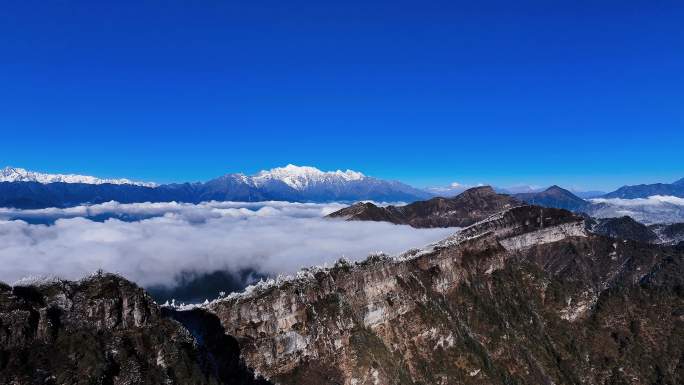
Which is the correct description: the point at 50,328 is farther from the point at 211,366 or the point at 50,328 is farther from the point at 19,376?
the point at 211,366

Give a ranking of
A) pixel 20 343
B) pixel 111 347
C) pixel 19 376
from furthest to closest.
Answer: pixel 111 347 < pixel 20 343 < pixel 19 376

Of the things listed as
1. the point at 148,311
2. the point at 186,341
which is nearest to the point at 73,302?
the point at 148,311

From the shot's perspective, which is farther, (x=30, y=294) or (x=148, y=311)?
(x=148, y=311)

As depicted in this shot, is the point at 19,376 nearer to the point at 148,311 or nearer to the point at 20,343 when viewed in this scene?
the point at 20,343

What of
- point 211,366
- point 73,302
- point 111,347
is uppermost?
point 73,302

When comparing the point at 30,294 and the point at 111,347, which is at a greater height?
the point at 30,294

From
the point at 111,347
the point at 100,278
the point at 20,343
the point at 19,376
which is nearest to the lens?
the point at 19,376
